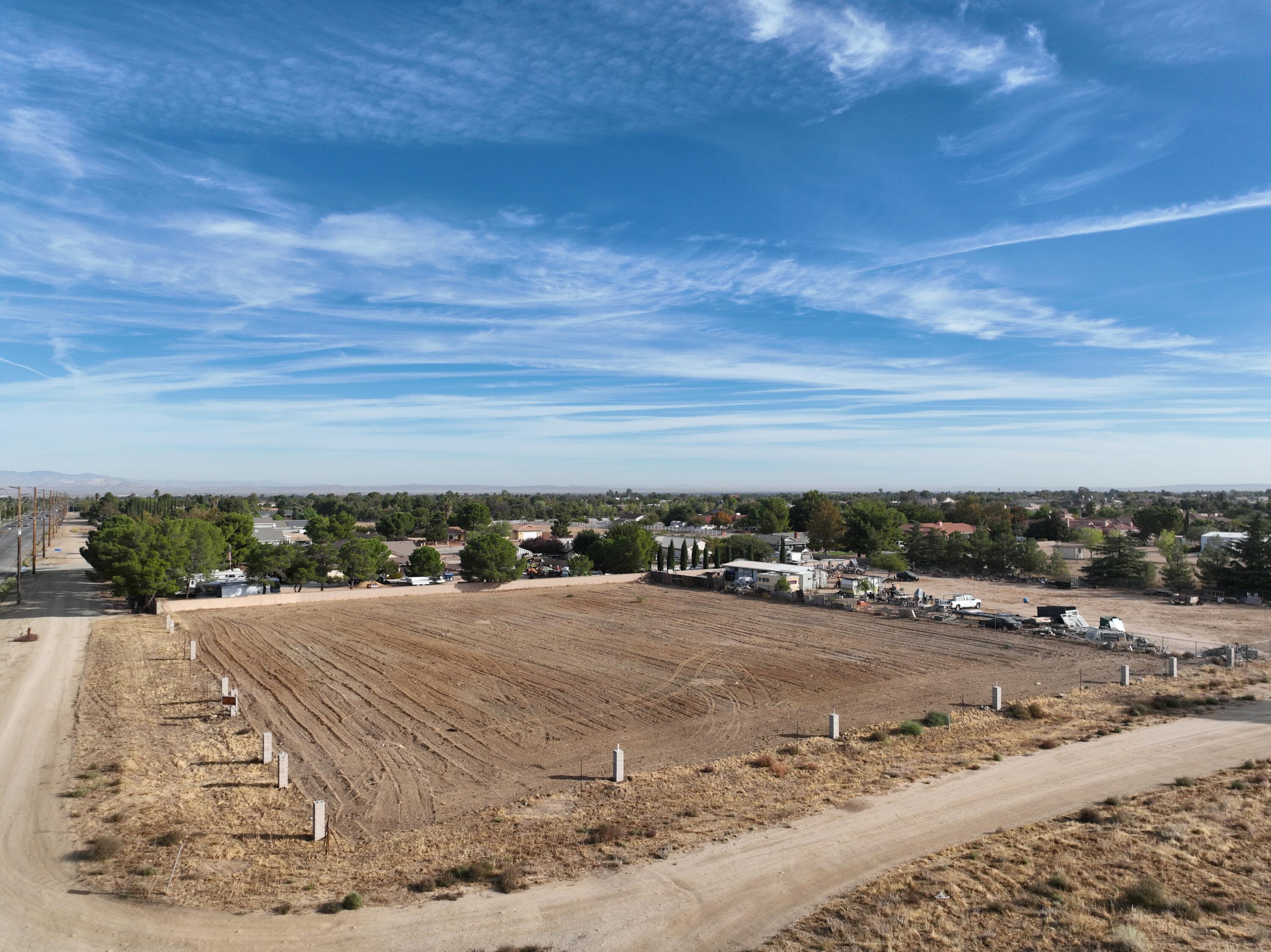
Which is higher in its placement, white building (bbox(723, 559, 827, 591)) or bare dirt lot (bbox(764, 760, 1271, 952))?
bare dirt lot (bbox(764, 760, 1271, 952))

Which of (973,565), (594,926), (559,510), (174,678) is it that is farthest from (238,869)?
(559,510)

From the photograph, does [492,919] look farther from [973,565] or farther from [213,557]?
[973,565]

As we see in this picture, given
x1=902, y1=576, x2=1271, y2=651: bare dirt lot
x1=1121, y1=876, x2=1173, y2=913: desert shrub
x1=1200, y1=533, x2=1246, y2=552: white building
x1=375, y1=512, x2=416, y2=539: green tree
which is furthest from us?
x1=375, y1=512, x2=416, y2=539: green tree

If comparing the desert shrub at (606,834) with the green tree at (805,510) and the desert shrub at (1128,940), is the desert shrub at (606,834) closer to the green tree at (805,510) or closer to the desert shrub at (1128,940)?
the desert shrub at (1128,940)

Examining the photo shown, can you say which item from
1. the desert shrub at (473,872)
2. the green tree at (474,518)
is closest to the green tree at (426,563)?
the desert shrub at (473,872)

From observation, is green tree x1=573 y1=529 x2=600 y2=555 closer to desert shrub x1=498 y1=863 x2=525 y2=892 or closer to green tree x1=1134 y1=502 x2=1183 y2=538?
desert shrub x1=498 y1=863 x2=525 y2=892

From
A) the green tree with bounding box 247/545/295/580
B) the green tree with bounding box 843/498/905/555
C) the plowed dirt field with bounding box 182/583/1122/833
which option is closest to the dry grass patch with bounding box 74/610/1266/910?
the plowed dirt field with bounding box 182/583/1122/833

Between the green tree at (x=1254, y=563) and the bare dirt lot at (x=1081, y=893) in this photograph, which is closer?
the bare dirt lot at (x=1081, y=893)
